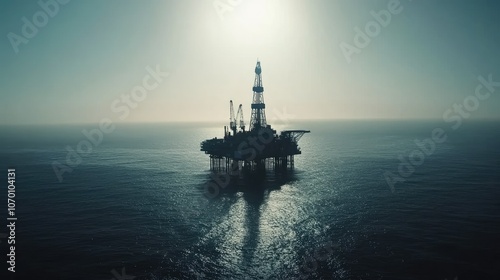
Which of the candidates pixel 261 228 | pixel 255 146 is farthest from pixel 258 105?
pixel 261 228

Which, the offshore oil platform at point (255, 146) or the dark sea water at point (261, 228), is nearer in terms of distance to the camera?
the dark sea water at point (261, 228)

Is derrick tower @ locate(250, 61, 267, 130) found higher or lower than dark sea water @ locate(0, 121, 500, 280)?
higher

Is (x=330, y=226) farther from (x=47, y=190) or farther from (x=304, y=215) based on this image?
(x=47, y=190)

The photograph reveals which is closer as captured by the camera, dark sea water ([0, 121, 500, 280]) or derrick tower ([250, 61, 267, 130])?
dark sea water ([0, 121, 500, 280])

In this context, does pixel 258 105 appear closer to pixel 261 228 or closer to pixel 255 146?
pixel 255 146

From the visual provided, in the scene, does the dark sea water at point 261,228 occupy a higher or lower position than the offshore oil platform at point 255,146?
lower

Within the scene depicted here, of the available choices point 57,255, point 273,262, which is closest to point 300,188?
Result: point 273,262

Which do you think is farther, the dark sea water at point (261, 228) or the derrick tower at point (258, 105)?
the derrick tower at point (258, 105)

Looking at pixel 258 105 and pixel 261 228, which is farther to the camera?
pixel 258 105

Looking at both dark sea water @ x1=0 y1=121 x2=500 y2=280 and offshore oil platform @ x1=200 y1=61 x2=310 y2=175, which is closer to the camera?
dark sea water @ x1=0 y1=121 x2=500 y2=280

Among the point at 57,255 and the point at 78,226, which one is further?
the point at 78,226

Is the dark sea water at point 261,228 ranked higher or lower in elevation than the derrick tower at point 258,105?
lower
